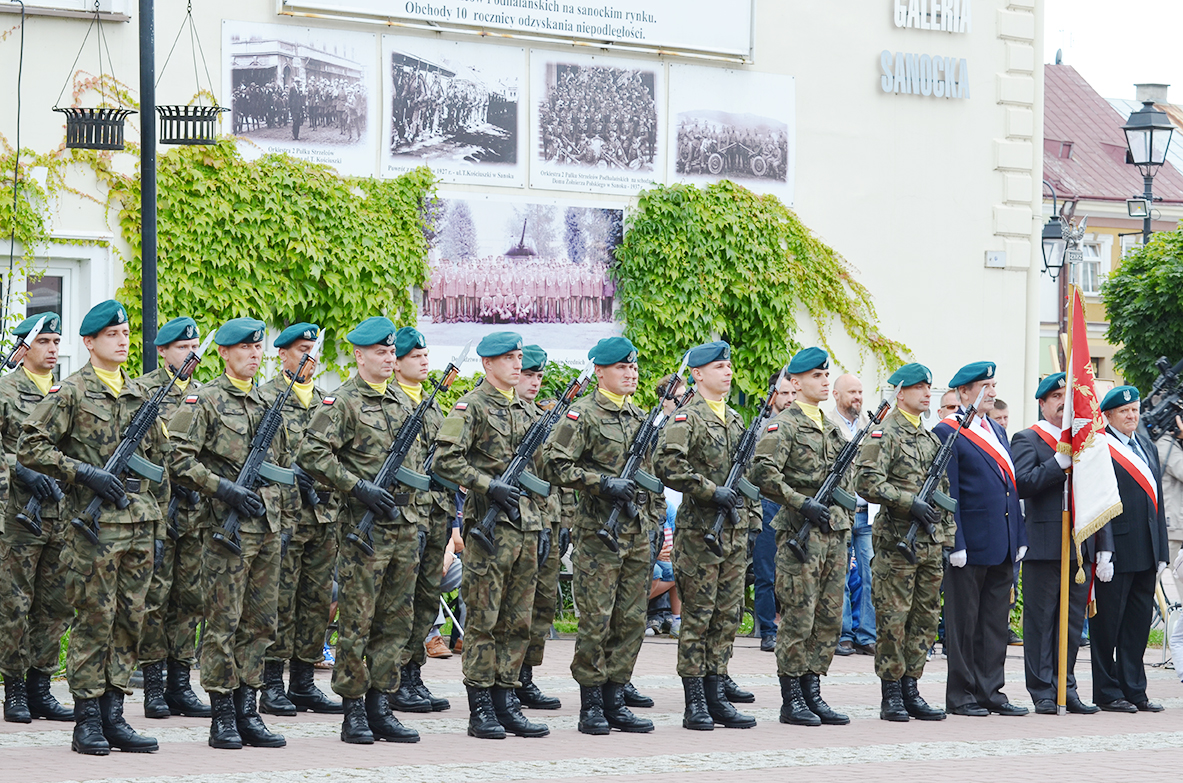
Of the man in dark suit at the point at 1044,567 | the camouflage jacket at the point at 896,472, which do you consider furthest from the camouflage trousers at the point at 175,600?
the man in dark suit at the point at 1044,567

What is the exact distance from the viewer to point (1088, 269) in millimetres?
47656

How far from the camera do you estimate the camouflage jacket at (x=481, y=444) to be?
8.95m

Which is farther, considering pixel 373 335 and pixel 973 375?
pixel 973 375

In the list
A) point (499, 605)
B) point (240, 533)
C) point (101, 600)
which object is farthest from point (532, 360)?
point (101, 600)

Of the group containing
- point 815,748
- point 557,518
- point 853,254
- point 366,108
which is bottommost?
point 815,748

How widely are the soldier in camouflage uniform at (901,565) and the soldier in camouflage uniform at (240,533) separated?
3455 mm

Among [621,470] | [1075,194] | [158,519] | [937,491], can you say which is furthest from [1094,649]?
[1075,194]

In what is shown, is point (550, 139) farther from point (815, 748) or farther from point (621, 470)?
point (815, 748)

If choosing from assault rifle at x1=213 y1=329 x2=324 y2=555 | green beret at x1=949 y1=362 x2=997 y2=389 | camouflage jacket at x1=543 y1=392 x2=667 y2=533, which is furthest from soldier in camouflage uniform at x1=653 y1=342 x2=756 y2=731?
assault rifle at x1=213 y1=329 x2=324 y2=555

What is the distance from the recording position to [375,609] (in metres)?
8.73

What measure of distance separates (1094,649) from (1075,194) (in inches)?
1449

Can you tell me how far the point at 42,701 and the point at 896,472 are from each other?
16.3 feet

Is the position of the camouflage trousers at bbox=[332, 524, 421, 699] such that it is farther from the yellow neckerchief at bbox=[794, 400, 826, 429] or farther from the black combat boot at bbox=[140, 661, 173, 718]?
the yellow neckerchief at bbox=[794, 400, 826, 429]

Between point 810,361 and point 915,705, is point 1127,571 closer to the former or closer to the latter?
point 915,705
